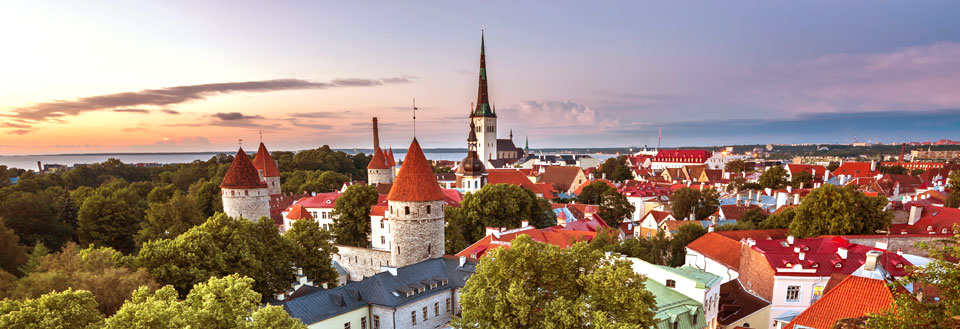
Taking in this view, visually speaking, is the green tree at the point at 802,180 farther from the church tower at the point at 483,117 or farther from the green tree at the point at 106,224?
the green tree at the point at 106,224

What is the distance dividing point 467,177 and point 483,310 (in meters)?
39.8

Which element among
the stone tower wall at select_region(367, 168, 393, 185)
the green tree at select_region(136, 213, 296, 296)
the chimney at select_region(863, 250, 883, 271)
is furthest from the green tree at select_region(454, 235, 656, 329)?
the stone tower wall at select_region(367, 168, 393, 185)

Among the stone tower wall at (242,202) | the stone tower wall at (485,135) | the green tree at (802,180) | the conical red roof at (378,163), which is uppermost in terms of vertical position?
the stone tower wall at (485,135)

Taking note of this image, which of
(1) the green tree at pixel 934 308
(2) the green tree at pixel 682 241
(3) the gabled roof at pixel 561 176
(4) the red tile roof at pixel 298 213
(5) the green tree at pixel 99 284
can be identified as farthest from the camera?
(3) the gabled roof at pixel 561 176

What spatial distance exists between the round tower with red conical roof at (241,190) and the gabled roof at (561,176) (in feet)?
169

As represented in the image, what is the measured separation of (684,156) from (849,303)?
376 ft

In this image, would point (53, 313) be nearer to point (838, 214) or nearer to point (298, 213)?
point (298, 213)

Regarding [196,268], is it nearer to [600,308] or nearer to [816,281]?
[600,308]

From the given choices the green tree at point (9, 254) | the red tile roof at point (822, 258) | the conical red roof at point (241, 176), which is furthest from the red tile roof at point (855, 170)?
the green tree at point (9, 254)

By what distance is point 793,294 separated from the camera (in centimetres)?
2027

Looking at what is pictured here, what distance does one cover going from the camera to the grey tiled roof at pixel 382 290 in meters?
17.5

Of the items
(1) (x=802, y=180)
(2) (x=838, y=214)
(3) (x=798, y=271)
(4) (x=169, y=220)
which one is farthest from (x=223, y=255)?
(1) (x=802, y=180)

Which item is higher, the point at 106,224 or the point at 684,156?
the point at 684,156

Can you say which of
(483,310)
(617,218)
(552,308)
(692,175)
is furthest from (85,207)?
(692,175)
